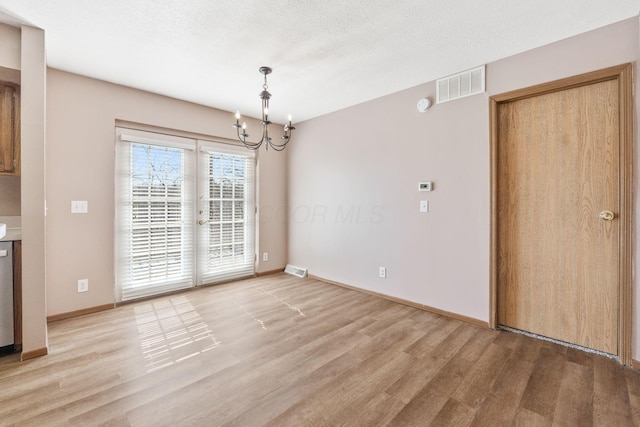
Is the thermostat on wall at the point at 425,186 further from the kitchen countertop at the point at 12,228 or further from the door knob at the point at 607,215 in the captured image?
the kitchen countertop at the point at 12,228

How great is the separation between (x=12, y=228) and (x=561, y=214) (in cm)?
457

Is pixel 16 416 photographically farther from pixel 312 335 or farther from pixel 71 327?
pixel 312 335

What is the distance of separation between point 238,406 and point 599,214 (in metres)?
3.00

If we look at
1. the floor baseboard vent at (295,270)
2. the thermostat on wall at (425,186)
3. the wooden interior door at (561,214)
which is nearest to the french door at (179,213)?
the floor baseboard vent at (295,270)

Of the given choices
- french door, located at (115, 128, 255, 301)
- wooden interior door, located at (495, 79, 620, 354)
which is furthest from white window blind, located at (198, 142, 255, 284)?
wooden interior door, located at (495, 79, 620, 354)

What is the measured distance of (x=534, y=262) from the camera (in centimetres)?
260

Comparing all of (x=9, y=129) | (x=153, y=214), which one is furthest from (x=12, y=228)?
(x=153, y=214)

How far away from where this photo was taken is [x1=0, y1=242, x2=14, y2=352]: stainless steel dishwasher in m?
2.23

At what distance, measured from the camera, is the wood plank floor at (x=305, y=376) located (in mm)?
1631

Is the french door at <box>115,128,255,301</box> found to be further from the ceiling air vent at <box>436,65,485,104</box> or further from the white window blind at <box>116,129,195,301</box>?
the ceiling air vent at <box>436,65,485,104</box>

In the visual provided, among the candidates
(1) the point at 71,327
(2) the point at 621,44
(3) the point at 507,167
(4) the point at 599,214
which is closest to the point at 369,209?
(3) the point at 507,167

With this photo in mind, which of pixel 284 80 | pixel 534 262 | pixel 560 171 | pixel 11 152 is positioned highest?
pixel 284 80

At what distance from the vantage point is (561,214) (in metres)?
2.45

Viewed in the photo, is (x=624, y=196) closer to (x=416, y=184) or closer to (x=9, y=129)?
(x=416, y=184)
